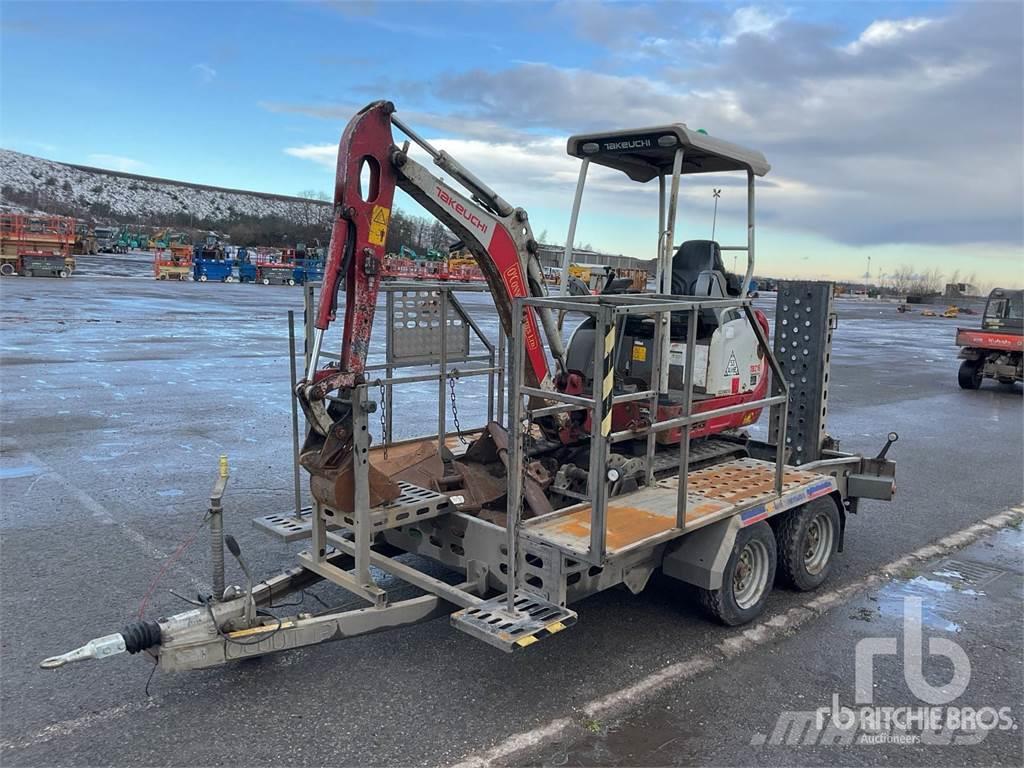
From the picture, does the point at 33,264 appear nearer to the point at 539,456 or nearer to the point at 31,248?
the point at 31,248

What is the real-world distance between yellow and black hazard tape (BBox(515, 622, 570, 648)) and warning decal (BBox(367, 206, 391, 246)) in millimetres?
2256

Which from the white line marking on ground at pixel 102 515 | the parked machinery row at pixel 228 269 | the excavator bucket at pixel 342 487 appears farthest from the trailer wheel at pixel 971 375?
the parked machinery row at pixel 228 269

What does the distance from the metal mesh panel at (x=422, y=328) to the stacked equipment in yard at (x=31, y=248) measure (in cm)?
3799

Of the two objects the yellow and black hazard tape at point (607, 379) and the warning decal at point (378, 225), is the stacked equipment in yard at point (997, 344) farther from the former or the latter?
the warning decal at point (378, 225)

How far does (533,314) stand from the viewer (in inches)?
215

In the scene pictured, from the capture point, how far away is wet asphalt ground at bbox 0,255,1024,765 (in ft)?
12.3

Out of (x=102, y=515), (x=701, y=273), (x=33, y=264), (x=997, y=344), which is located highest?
(x=33, y=264)

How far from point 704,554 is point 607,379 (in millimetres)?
1537

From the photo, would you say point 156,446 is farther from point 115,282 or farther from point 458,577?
point 115,282

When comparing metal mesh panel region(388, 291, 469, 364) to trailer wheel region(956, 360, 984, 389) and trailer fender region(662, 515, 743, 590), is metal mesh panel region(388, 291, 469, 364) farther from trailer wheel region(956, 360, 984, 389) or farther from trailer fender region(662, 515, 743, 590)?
trailer wheel region(956, 360, 984, 389)

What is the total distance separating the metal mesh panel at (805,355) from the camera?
6824mm

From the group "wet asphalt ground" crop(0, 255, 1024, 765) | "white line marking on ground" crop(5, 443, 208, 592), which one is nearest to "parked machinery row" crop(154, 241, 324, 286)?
"wet asphalt ground" crop(0, 255, 1024, 765)

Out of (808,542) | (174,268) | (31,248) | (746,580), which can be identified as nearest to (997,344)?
(808,542)

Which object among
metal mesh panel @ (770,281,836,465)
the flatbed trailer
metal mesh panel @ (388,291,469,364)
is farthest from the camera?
metal mesh panel @ (770,281,836,465)
